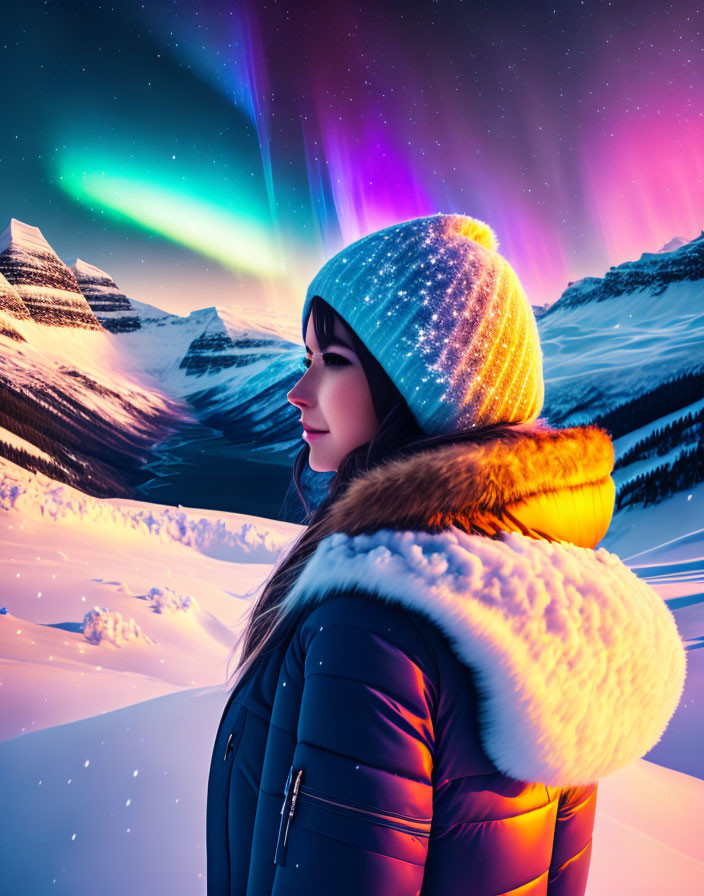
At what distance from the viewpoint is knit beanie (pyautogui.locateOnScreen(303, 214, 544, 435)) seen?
1.86 feet

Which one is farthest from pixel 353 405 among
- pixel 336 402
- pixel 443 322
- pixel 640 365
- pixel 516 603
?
pixel 640 365

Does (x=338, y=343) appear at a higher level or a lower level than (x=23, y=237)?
higher

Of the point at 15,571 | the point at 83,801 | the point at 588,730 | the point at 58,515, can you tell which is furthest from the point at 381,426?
the point at 58,515

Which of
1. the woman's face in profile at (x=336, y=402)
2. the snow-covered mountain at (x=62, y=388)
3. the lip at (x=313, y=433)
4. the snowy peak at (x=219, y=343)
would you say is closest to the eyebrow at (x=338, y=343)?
the woman's face in profile at (x=336, y=402)

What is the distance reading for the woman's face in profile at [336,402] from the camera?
586mm

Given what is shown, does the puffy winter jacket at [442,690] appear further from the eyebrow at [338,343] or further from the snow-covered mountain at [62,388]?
the snow-covered mountain at [62,388]

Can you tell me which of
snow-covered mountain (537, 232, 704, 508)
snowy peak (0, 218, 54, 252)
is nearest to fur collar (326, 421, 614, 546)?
snow-covered mountain (537, 232, 704, 508)

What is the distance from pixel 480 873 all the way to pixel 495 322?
55 centimetres

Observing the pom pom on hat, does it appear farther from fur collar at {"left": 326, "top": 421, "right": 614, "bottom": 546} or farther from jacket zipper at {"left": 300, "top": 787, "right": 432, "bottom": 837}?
jacket zipper at {"left": 300, "top": 787, "right": 432, "bottom": 837}

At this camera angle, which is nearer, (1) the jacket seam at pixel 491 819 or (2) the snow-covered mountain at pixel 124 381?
(1) the jacket seam at pixel 491 819

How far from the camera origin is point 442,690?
346mm

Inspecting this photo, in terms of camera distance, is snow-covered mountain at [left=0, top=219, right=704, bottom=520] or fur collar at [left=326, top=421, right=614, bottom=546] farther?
snow-covered mountain at [left=0, top=219, right=704, bottom=520]

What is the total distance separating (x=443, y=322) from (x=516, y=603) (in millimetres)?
351

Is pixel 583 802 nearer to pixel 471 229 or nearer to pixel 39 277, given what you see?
pixel 471 229
